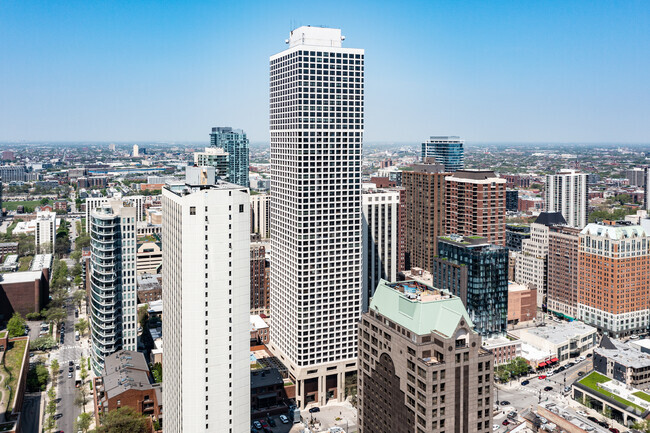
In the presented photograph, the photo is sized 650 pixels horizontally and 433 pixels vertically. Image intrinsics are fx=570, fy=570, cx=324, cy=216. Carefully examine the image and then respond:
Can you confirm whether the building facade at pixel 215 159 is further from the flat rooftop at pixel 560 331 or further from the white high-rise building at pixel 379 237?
the flat rooftop at pixel 560 331

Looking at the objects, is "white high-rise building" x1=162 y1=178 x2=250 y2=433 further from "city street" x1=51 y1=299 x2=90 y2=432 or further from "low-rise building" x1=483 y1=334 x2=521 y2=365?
"low-rise building" x1=483 y1=334 x2=521 y2=365

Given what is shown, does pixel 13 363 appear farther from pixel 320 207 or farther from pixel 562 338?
pixel 562 338

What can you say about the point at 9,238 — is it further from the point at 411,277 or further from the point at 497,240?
the point at 497,240

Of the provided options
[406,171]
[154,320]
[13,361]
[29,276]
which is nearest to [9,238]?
[29,276]

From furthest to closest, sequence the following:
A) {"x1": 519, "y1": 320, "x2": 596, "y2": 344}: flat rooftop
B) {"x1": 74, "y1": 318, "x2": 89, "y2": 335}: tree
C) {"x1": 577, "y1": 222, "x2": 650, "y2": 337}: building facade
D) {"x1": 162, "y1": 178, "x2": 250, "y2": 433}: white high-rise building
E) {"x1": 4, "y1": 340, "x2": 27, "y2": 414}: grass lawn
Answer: {"x1": 74, "y1": 318, "x2": 89, "y2": 335}: tree, {"x1": 577, "y1": 222, "x2": 650, "y2": 337}: building facade, {"x1": 519, "y1": 320, "x2": 596, "y2": 344}: flat rooftop, {"x1": 4, "y1": 340, "x2": 27, "y2": 414}: grass lawn, {"x1": 162, "y1": 178, "x2": 250, "y2": 433}: white high-rise building

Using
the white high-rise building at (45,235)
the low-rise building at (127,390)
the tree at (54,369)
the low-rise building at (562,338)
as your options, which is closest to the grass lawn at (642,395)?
the low-rise building at (562,338)

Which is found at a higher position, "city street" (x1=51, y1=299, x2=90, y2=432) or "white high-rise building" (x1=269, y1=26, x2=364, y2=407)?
"white high-rise building" (x1=269, y1=26, x2=364, y2=407)

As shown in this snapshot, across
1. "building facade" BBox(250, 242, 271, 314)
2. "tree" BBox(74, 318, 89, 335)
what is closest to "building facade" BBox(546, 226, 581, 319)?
"building facade" BBox(250, 242, 271, 314)
